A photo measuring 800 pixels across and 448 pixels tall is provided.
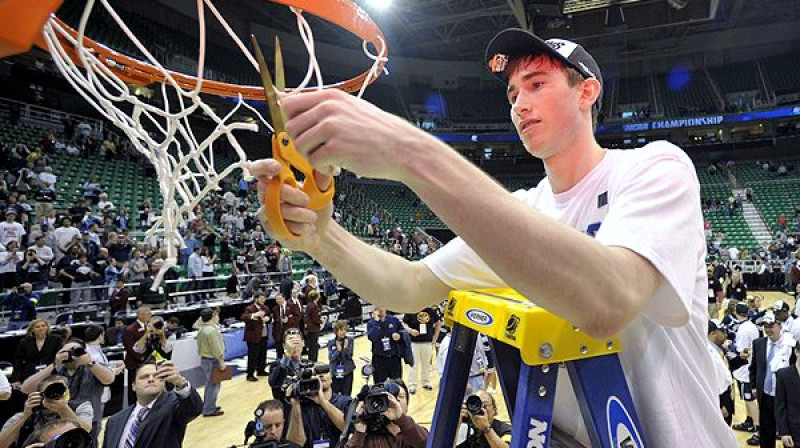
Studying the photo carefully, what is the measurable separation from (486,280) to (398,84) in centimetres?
3241

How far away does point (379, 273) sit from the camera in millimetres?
1450

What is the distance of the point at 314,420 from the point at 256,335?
4721 mm

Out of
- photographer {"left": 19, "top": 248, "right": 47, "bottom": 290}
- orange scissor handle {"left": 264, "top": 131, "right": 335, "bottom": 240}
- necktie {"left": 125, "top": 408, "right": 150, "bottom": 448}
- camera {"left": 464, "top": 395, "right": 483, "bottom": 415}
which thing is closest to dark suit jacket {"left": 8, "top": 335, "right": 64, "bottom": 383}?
necktie {"left": 125, "top": 408, "right": 150, "bottom": 448}

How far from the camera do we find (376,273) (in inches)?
56.9

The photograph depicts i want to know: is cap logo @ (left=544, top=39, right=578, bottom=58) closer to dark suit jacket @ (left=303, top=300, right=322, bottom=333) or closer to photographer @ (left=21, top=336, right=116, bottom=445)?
photographer @ (left=21, top=336, right=116, bottom=445)

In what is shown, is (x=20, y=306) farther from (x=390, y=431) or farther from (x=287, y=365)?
(x=390, y=431)

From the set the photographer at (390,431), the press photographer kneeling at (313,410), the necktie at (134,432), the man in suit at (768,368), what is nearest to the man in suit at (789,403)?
the man in suit at (768,368)

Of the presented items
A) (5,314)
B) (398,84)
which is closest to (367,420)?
(5,314)

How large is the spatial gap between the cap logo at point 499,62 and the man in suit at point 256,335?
8.88 meters

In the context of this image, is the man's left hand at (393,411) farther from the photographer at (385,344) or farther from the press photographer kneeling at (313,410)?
the photographer at (385,344)

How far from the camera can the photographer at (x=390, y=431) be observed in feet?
14.0

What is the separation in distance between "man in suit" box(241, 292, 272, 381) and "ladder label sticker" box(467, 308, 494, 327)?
890 cm

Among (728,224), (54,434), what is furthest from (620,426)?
(728,224)

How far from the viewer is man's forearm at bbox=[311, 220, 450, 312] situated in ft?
4.52
